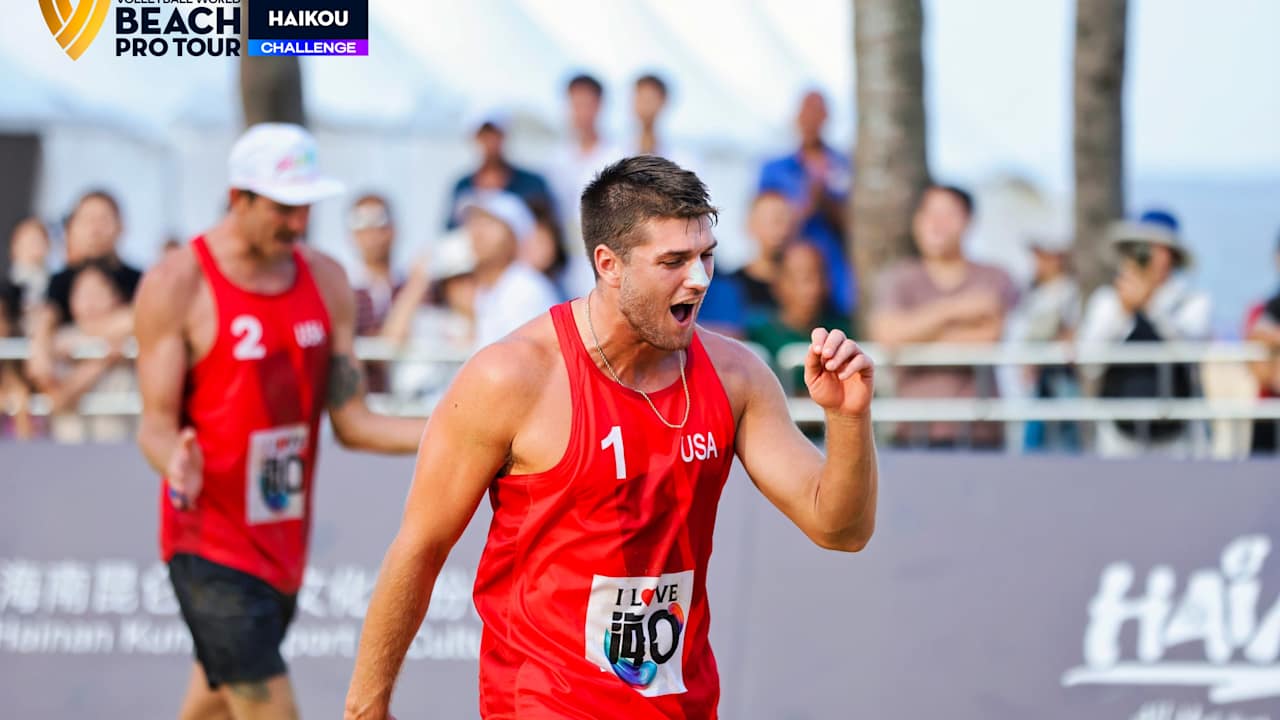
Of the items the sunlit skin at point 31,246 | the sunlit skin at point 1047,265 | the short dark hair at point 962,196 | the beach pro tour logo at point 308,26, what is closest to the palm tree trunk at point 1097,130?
the sunlit skin at point 1047,265

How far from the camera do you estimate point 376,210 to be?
419 inches

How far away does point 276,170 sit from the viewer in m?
6.32

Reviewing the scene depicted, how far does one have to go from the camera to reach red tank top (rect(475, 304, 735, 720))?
4.30m

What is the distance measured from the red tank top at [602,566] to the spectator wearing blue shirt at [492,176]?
6.21 meters

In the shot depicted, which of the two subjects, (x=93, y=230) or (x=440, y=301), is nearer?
(x=93, y=230)

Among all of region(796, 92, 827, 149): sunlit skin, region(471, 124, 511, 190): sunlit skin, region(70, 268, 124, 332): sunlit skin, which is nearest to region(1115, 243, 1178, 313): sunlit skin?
region(796, 92, 827, 149): sunlit skin

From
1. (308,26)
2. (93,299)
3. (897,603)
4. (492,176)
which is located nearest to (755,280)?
(492,176)

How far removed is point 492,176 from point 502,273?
59.9 inches

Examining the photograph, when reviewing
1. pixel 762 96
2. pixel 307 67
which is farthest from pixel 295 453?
pixel 762 96

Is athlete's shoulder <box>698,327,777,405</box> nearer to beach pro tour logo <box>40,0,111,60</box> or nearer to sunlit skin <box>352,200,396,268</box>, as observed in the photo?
beach pro tour logo <box>40,0,111,60</box>

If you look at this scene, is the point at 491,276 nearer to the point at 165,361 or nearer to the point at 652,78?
the point at 652,78

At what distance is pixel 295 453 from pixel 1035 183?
11205 millimetres

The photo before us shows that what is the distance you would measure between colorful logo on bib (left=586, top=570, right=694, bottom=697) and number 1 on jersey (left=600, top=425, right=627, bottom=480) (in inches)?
10.9

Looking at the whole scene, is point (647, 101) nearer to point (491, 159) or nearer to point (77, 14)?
point (491, 159)
